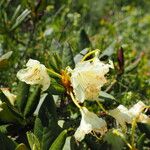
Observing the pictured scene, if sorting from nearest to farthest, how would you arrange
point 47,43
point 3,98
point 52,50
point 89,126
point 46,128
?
point 89,126 → point 46,128 → point 3,98 → point 52,50 → point 47,43

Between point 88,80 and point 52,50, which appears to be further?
point 52,50

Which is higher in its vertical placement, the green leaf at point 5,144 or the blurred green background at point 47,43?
the green leaf at point 5,144

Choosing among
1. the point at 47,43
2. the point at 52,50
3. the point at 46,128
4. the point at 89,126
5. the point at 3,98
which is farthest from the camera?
the point at 47,43

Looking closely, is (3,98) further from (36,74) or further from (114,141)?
(114,141)

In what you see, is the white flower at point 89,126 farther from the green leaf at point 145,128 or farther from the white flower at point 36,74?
the green leaf at point 145,128

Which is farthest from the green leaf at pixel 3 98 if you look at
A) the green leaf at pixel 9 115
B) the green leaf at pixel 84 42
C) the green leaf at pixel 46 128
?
the green leaf at pixel 84 42

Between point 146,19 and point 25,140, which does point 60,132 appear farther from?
point 146,19

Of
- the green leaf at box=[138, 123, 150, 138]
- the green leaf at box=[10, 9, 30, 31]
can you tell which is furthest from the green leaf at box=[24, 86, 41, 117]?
the green leaf at box=[10, 9, 30, 31]

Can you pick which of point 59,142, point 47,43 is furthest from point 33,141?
point 47,43
